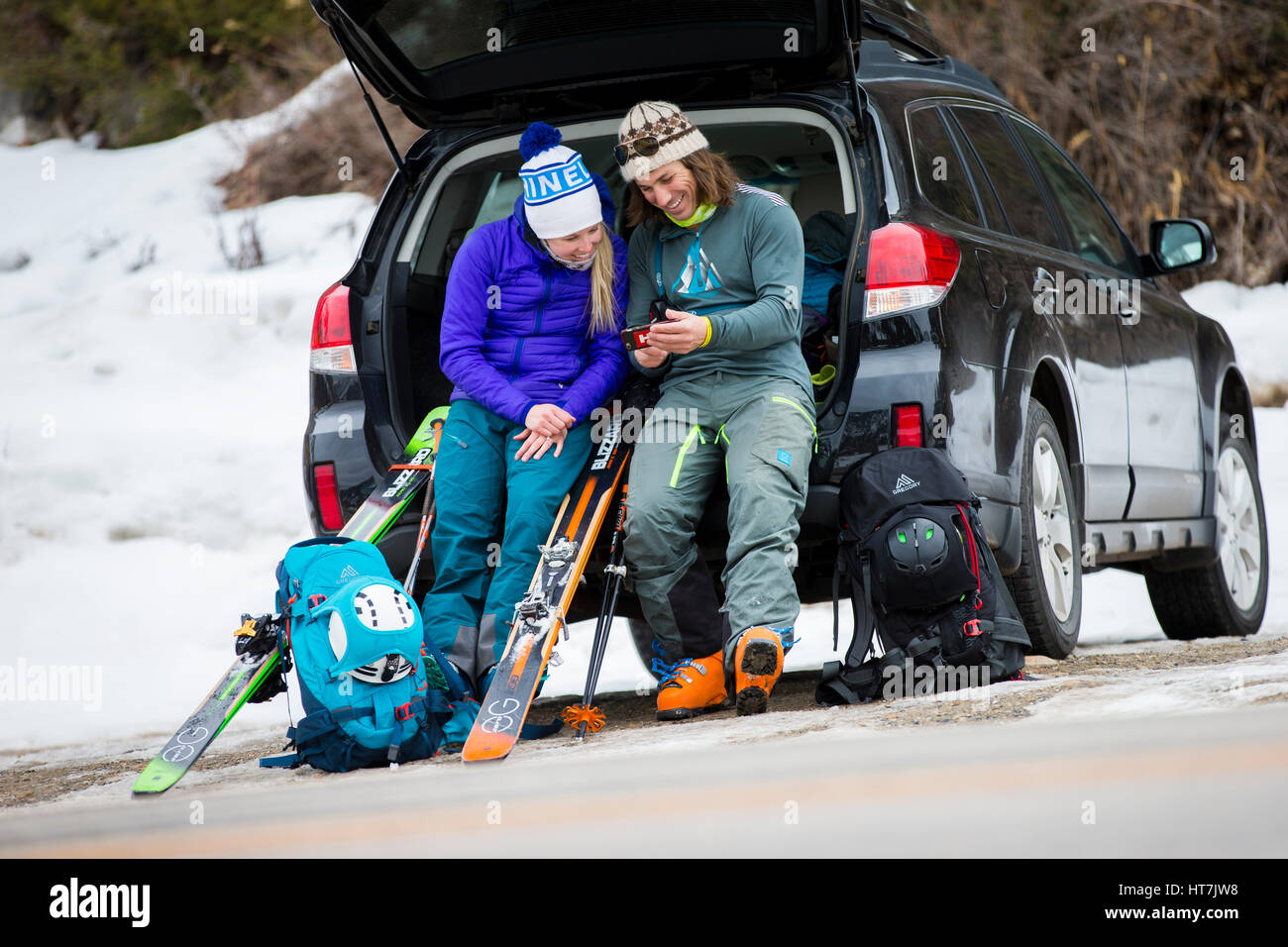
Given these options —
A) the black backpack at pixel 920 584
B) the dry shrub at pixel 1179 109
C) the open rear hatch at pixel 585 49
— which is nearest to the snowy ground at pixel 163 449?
the black backpack at pixel 920 584

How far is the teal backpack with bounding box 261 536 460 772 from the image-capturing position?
3436 mm

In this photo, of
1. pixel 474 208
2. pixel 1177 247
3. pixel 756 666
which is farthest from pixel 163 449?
pixel 756 666

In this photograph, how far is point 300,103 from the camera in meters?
14.2

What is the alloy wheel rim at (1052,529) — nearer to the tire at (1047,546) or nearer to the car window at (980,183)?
the tire at (1047,546)

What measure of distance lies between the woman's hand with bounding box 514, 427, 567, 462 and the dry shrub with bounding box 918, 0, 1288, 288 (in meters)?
8.40

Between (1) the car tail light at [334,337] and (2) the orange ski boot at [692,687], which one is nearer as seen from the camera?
(2) the orange ski boot at [692,687]

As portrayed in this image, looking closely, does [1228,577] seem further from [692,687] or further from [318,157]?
[318,157]

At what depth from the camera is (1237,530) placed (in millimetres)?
6145

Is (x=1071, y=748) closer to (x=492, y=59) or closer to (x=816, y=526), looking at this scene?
(x=816, y=526)

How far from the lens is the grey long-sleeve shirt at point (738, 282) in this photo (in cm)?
395

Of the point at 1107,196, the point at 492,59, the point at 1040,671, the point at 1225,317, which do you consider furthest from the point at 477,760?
the point at 1107,196

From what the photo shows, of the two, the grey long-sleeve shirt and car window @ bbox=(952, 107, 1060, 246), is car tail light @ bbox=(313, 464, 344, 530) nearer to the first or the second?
the grey long-sleeve shirt

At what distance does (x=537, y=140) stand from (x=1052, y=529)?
1981 millimetres
